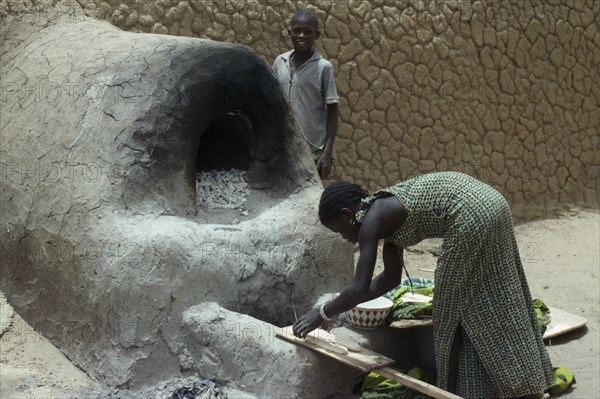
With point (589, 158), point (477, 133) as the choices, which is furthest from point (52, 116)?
point (589, 158)

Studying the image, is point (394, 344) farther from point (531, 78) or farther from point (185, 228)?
point (531, 78)

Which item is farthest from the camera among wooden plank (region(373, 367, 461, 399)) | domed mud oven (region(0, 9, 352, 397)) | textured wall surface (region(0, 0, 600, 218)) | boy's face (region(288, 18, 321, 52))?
textured wall surface (region(0, 0, 600, 218))

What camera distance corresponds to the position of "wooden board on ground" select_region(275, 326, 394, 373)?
3309 mm

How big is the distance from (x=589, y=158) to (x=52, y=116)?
18.5ft

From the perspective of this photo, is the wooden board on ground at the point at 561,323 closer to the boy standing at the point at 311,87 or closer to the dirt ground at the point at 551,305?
the dirt ground at the point at 551,305

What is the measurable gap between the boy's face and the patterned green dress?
2.00 metres

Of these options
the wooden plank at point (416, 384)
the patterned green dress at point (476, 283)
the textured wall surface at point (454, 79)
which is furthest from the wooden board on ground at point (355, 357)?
the textured wall surface at point (454, 79)

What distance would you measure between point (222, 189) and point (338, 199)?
1311 millimetres

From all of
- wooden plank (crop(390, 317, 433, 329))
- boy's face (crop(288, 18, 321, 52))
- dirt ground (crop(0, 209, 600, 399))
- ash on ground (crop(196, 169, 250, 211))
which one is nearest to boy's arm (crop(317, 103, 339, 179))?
boy's face (crop(288, 18, 321, 52))

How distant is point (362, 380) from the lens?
3.66m

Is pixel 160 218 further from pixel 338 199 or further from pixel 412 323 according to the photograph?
pixel 412 323

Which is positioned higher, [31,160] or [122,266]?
[31,160]

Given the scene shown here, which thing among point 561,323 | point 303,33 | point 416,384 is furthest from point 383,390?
point 303,33

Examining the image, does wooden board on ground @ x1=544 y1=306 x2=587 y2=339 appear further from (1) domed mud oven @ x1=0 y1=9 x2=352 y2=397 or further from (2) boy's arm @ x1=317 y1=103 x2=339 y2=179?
(2) boy's arm @ x1=317 y1=103 x2=339 y2=179
